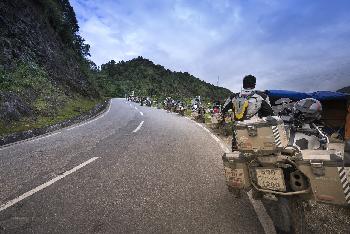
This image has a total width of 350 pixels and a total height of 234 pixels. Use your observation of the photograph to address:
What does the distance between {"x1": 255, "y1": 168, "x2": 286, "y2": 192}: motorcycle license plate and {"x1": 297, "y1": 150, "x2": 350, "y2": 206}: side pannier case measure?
0.33m

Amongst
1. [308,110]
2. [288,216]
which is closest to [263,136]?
[288,216]

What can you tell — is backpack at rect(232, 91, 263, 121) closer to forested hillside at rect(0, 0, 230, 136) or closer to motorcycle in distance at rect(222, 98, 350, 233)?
motorcycle in distance at rect(222, 98, 350, 233)

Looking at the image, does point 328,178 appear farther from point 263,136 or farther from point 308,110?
point 308,110

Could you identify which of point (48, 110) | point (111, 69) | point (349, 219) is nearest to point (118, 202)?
point (349, 219)

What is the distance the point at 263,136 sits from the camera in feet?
13.6

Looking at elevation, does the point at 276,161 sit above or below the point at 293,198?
above

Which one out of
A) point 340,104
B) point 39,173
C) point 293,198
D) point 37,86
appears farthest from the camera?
point 37,86

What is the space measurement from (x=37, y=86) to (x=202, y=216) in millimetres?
24456

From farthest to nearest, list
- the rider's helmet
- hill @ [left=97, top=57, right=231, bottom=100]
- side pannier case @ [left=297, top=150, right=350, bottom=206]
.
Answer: hill @ [left=97, top=57, right=231, bottom=100] < the rider's helmet < side pannier case @ [left=297, top=150, right=350, bottom=206]

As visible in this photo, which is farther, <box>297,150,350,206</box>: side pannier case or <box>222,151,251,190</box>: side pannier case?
<box>222,151,251,190</box>: side pannier case

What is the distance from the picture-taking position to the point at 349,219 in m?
5.11

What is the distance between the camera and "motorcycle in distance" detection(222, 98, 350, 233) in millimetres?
3600

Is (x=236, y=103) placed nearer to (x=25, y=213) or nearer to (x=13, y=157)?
(x=25, y=213)

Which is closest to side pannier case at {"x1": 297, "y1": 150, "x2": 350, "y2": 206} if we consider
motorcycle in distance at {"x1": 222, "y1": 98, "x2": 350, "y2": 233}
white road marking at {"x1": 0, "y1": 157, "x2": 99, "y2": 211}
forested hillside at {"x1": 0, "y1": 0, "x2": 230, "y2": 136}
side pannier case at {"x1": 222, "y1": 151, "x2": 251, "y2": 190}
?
motorcycle in distance at {"x1": 222, "y1": 98, "x2": 350, "y2": 233}
